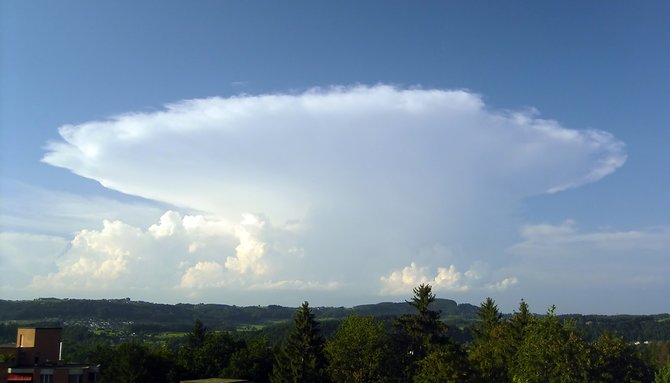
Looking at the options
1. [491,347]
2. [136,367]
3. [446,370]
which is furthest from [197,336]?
[446,370]

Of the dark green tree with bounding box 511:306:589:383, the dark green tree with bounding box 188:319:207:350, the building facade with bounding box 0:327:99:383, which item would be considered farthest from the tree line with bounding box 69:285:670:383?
the dark green tree with bounding box 188:319:207:350

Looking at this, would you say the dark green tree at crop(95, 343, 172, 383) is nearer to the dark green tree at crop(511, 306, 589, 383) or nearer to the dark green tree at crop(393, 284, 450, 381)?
the dark green tree at crop(393, 284, 450, 381)

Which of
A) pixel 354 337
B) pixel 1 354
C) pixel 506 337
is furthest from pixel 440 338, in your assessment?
pixel 1 354

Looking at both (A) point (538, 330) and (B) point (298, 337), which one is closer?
(A) point (538, 330)

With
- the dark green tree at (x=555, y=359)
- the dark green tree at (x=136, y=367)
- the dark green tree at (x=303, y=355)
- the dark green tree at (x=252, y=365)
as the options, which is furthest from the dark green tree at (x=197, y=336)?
A: the dark green tree at (x=555, y=359)

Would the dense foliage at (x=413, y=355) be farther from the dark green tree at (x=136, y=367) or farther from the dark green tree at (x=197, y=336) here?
the dark green tree at (x=197, y=336)

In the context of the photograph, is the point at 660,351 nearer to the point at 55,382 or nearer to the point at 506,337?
the point at 506,337
